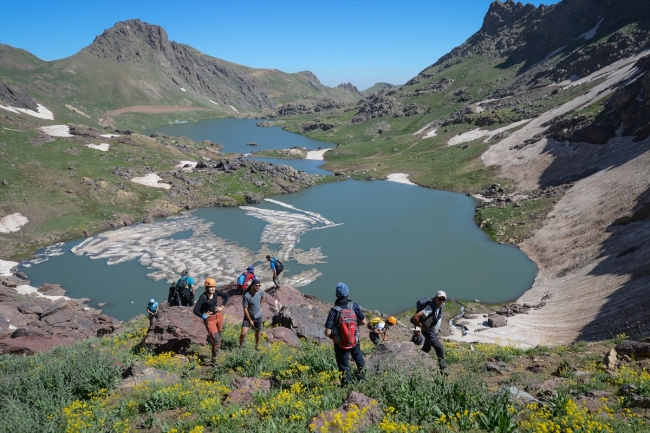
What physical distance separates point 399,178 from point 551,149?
30010 mm

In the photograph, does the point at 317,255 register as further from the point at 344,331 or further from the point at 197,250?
the point at 344,331

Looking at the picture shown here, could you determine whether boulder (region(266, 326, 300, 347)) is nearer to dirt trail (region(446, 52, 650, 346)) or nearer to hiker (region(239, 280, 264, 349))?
hiker (region(239, 280, 264, 349))

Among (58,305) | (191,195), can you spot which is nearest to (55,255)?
(58,305)

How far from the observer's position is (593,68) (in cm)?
10181

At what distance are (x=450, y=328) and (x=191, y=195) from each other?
49664 mm

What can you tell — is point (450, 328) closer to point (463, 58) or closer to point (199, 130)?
point (199, 130)

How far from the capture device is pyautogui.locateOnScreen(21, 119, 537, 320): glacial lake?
37.2 m

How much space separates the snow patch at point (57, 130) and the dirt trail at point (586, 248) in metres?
79.6

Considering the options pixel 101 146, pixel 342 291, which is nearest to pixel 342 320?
pixel 342 291

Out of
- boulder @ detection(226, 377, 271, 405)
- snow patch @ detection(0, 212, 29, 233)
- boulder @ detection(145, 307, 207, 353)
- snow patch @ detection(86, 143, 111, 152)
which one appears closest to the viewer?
boulder @ detection(226, 377, 271, 405)

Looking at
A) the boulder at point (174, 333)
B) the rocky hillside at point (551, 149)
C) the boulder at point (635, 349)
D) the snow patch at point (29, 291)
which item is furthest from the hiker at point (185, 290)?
the snow patch at point (29, 291)

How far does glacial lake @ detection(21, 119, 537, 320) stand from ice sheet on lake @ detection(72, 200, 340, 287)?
0.11m

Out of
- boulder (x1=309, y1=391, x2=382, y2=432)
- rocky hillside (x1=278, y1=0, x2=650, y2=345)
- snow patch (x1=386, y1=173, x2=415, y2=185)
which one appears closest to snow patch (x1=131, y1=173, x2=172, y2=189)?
rocky hillside (x1=278, y1=0, x2=650, y2=345)

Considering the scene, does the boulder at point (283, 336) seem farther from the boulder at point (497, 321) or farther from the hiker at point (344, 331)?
the boulder at point (497, 321)
